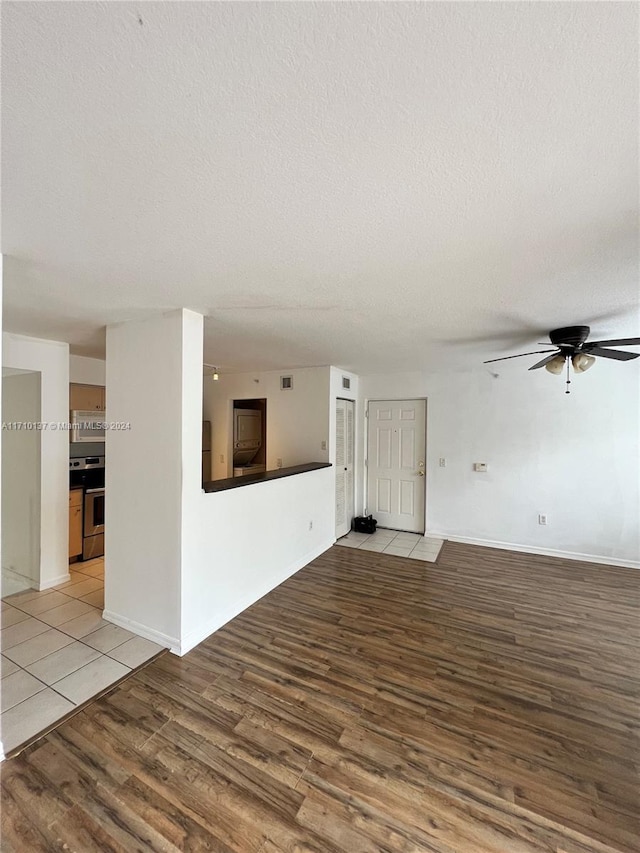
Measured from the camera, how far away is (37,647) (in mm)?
2502

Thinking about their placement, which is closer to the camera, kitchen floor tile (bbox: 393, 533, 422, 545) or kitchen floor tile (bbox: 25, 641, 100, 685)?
kitchen floor tile (bbox: 25, 641, 100, 685)

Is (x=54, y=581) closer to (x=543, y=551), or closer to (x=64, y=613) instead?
(x=64, y=613)


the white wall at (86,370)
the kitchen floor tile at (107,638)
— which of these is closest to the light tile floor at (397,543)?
the kitchen floor tile at (107,638)

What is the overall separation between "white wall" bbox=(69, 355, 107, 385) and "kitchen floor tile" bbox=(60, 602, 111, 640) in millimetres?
2608

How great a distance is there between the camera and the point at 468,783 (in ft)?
5.16

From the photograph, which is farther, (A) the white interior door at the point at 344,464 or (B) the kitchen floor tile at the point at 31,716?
(A) the white interior door at the point at 344,464

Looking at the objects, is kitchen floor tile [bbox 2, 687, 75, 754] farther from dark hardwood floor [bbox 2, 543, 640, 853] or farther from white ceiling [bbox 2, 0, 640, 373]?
white ceiling [bbox 2, 0, 640, 373]

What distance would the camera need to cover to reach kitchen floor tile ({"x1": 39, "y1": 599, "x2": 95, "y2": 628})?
284 centimetres

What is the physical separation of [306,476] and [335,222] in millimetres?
2976

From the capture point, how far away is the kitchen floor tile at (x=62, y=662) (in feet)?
7.29

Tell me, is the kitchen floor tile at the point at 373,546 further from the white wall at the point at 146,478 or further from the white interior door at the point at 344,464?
the white wall at the point at 146,478

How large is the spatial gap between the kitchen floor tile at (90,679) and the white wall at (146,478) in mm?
305

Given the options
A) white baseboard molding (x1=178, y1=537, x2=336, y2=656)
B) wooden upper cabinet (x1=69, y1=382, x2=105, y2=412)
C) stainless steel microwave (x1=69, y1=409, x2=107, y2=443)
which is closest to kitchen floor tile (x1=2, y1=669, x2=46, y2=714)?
white baseboard molding (x1=178, y1=537, x2=336, y2=656)

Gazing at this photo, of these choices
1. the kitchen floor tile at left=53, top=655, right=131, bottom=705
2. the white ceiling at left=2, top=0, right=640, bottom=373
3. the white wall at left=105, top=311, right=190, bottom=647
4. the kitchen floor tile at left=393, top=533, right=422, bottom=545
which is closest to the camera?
the white ceiling at left=2, top=0, right=640, bottom=373
